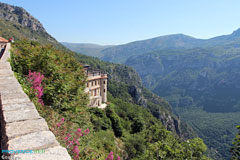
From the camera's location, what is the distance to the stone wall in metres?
2.81

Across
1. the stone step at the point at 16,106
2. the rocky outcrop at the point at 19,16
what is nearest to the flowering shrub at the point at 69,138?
the stone step at the point at 16,106

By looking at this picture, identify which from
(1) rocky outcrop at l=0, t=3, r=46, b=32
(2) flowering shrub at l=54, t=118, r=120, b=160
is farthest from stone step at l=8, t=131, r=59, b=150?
(1) rocky outcrop at l=0, t=3, r=46, b=32

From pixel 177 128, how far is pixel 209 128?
73.8 meters

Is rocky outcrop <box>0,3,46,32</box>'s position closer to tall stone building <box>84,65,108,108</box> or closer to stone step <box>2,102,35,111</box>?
tall stone building <box>84,65,108,108</box>

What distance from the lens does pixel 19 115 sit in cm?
382

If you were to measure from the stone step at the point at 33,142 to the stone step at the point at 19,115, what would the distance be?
685 millimetres

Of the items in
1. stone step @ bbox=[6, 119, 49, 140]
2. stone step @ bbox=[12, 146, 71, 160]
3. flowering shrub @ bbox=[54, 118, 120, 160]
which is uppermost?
stone step @ bbox=[6, 119, 49, 140]

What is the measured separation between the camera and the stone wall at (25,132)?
2809 millimetres

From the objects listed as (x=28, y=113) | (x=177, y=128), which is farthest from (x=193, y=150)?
(x=177, y=128)

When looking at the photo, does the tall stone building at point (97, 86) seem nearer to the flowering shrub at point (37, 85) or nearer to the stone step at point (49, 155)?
the flowering shrub at point (37, 85)

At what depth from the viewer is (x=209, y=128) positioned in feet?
530

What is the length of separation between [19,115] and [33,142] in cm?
113

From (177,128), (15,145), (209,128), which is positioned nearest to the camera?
(15,145)

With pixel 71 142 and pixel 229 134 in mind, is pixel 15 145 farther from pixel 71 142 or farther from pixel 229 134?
pixel 229 134
